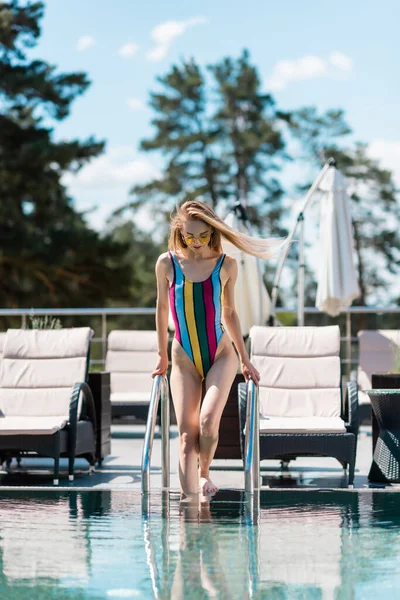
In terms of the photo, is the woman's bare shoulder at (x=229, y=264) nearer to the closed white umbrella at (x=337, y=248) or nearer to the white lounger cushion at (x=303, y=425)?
A: the white lounger cushion at (x=303, y=425)

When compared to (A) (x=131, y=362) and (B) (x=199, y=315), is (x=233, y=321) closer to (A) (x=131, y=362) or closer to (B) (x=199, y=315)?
(B) (x=199, y=315)

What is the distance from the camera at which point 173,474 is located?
6.26 meters

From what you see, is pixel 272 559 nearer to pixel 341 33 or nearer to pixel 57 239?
pixel 57 239

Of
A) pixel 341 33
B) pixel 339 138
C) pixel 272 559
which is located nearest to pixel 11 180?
pixel 341 33

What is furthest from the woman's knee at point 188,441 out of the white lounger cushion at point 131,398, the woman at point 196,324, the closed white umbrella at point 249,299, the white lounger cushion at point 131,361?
the white lounger cushion at point 131,361

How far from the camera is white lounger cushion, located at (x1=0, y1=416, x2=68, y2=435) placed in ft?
18.5

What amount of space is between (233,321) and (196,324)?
0.21m

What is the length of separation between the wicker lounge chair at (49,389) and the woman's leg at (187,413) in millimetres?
1945

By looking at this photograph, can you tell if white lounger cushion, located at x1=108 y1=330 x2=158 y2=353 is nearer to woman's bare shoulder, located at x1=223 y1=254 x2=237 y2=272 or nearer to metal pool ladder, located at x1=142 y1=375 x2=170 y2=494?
metal pool ladder, located at x1=142 y1=375 x2=170 y2=494

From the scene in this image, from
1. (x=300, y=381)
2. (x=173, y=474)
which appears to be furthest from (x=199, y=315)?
(x=173, y=474)

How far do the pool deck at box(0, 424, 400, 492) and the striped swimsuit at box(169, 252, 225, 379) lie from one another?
152 centimetres

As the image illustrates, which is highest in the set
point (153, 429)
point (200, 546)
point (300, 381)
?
point (300, 381)

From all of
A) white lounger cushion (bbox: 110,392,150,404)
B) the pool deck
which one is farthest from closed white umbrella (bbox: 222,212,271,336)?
the pool deck

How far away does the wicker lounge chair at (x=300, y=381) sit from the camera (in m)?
5.57
